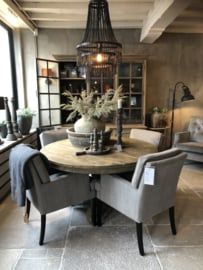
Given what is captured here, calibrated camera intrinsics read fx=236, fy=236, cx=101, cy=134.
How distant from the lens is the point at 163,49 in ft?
16.6

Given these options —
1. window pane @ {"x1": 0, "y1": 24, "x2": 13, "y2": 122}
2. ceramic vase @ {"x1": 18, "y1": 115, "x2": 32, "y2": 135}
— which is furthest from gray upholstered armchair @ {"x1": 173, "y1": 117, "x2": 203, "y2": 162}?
window pane @ {"x1": 0, "y1": 24, "x2": 13, "y2": 122}

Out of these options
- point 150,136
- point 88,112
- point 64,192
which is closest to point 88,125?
point 88,112

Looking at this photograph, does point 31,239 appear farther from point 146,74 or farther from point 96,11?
point 146,74

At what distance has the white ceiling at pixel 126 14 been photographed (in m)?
3.31

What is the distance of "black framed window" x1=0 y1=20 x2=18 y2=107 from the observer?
4406mm

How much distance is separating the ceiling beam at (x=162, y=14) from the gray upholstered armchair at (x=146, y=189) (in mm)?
1812

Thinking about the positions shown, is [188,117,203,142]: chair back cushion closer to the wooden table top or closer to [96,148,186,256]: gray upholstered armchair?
the wooden table top

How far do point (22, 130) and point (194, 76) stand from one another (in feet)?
12.5

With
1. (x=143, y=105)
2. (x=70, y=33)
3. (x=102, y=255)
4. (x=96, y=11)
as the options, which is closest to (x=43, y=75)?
(x=70, y=33)

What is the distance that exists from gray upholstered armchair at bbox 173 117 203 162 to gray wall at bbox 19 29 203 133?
52 centimetres

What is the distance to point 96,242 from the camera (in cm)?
221

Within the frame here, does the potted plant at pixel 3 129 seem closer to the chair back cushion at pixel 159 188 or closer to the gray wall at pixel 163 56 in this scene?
the gray wall at pixel 163 56

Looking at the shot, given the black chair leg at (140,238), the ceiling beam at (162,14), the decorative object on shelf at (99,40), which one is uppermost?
the ceiling beam at (162,14)

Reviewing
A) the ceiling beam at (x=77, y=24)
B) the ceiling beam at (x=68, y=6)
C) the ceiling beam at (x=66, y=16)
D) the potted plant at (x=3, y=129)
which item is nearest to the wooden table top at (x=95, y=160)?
the potted plant at (x=3, y=129)
